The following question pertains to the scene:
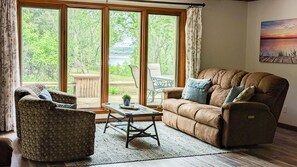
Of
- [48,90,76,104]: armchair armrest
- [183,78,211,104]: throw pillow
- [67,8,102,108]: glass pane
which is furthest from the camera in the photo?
[67,8,102,108]: glass pane

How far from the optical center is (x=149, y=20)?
749 centimetres

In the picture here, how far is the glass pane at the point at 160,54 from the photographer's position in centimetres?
754

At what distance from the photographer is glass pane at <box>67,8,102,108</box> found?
6965 mm

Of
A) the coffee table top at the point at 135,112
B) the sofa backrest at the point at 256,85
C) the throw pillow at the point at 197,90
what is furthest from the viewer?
the throw pillow at the point at 197,90

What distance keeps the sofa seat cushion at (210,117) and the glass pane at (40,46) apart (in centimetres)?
272

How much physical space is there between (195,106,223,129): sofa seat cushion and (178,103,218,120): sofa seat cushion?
102 millimetres

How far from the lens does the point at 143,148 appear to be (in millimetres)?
5309

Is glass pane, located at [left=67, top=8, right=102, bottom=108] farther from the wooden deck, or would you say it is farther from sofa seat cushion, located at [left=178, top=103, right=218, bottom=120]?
the wooden deck

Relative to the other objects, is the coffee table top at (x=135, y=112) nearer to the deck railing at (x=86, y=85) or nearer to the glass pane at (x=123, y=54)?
the deck railing at (x=86, y=85)

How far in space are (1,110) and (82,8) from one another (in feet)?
7.51

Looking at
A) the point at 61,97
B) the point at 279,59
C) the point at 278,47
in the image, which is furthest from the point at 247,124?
the point at 61,97

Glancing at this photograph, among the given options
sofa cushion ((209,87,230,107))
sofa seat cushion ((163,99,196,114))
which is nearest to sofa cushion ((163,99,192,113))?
sofa seat cushion ((163,99,196,114))

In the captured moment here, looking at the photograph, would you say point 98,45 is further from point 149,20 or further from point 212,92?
point 212,92

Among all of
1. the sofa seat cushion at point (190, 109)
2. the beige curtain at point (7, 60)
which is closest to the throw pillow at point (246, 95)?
the sofa seat cushion at point (190, 109)
